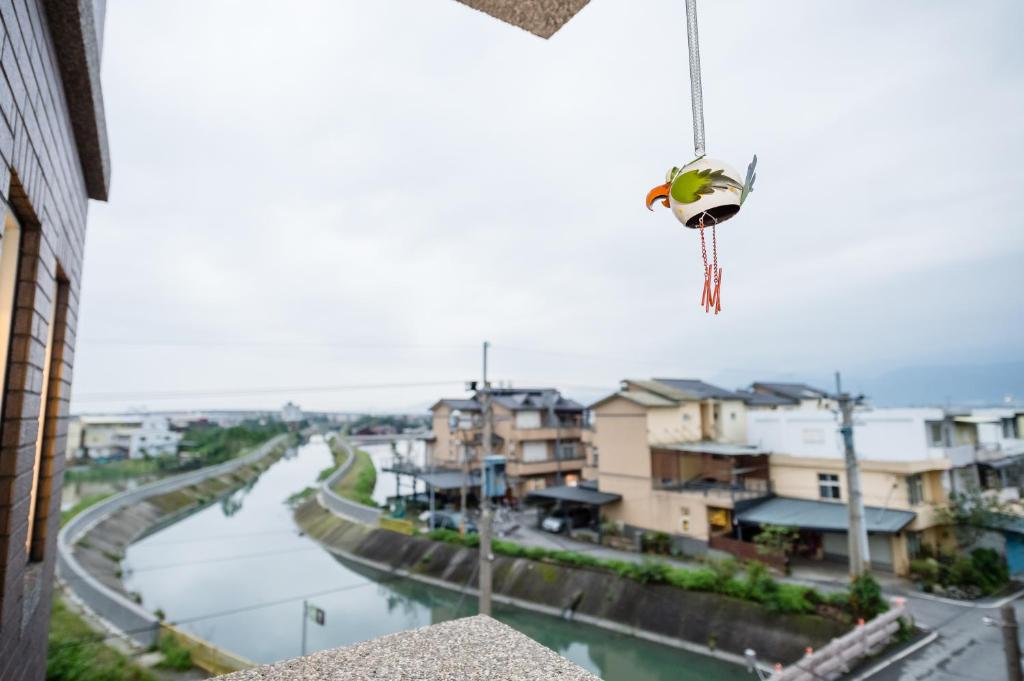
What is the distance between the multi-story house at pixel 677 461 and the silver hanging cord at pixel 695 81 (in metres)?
16.5

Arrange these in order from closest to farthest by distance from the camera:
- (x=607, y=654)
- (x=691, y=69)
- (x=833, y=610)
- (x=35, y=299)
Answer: (x=691, y=69), (x=35, y=299), (x=833, y=610), (x=607, y=654)

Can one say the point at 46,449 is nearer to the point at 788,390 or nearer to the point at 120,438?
the point at 788,390

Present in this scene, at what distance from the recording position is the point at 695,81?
5.06ft

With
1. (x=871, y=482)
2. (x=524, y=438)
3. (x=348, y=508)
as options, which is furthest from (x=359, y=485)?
(x=871, y=482)

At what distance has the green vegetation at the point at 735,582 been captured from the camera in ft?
34.5

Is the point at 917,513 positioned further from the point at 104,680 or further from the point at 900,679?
the point at 104,680

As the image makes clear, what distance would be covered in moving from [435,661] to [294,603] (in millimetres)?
16928

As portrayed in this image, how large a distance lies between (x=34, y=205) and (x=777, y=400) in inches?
1043

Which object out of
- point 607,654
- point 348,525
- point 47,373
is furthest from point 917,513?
point 348,525

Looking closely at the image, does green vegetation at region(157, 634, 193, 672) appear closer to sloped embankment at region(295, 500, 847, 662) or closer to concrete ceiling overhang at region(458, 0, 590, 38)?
sloped embankment at region(295, 500, 847, 662)

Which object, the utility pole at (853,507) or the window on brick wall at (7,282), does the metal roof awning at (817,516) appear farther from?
the window on brick wall at (7,282)

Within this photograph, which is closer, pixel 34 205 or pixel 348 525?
pixel 34 205

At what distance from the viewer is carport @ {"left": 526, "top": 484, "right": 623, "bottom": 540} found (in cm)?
1872

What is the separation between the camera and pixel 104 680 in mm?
8547
